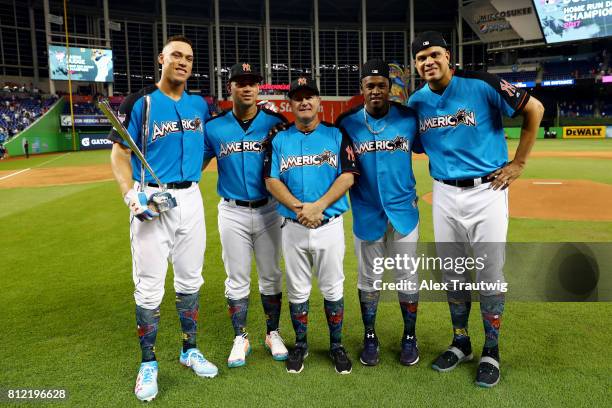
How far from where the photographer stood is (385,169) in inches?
144

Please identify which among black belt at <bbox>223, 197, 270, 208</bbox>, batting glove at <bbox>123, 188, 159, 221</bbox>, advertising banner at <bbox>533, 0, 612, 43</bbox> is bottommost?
black belt at <bbox>223, 197, 270, 208</bbox>

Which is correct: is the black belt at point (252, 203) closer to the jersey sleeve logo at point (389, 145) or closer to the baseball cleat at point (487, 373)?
the jersey sleeve logo at point (389, 145)

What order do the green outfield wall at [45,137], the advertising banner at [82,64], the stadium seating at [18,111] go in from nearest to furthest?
the green outfield wall at [45,137], the stadium seating at [18,111], the advertising banner at [82,64]

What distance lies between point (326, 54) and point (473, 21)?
1492 cm

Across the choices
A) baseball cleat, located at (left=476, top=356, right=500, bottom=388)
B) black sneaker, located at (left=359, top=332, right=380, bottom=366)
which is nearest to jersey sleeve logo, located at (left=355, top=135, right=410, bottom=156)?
black sneaker, located at (left=359, top=332, right=380, bottom=366)

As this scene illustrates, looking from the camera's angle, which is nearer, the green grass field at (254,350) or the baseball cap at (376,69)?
the green grass field at (254,350)

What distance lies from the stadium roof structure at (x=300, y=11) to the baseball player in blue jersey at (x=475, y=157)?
4423 centimetres

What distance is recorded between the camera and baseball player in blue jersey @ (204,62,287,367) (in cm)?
376

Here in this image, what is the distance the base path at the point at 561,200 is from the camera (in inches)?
349

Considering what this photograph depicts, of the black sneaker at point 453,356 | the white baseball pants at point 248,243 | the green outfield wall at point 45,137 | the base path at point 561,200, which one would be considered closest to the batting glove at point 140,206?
the white baseball pants at point 248,243

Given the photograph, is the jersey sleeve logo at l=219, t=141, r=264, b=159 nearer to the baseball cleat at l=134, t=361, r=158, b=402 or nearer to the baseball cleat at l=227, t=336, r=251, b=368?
the baseball cleat at l=227, t=336, r=251, b=368

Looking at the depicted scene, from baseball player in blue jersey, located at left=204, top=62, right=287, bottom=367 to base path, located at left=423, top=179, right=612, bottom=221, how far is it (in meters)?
6.59

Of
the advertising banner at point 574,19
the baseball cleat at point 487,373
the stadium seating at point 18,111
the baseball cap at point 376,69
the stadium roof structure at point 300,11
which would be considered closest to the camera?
the baseball cleat at point 487,373

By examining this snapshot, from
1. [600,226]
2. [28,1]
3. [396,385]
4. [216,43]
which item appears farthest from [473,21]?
[396,385]
